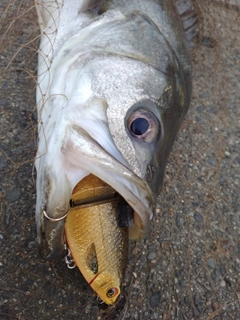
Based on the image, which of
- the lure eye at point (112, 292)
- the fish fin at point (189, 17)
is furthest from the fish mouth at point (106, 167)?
the fish fin at point (189, 17)

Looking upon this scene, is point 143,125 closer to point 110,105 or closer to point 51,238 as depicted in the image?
point 110,105

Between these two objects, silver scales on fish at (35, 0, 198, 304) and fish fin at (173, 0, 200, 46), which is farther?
fish fin at (173, 0, 200, 46)

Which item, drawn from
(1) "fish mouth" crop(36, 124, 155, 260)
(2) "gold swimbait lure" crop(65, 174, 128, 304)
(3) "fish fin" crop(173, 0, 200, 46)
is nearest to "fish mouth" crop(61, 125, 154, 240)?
(1) "fish mouth" crop(36, 124, 155, 260)

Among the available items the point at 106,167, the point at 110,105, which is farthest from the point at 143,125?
the point at 106,167

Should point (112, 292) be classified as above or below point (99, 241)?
below

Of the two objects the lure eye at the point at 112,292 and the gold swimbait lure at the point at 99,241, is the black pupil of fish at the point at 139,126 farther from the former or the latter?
the lure eye at the point at 112,292

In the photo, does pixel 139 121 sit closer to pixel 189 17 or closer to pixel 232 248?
pixel 232 248

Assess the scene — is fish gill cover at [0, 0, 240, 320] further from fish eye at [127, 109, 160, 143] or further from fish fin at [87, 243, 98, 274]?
fish eye at [127, 109, 160, 143]
